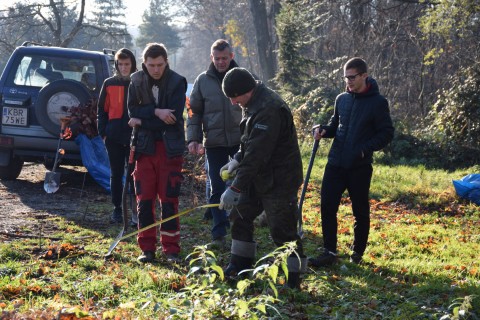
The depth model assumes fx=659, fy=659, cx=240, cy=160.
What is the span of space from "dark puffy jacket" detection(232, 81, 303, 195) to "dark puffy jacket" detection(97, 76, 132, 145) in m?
2.70

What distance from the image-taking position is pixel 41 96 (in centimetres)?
952

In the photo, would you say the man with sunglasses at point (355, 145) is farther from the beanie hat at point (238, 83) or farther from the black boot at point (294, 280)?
the beanie hat at point (238, 83)

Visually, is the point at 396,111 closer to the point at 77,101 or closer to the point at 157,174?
the point at 77,101

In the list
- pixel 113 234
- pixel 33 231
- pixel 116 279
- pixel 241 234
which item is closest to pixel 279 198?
pixel 241 234

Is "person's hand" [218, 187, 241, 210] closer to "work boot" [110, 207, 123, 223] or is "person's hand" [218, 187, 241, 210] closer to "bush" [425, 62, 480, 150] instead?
"work boot" [110, 207, 123, 223]

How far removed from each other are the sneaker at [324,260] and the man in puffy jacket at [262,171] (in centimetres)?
72

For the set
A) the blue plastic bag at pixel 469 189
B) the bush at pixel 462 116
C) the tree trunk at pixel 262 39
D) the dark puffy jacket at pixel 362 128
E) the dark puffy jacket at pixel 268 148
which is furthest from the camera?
the tree trunk at pixel 262 39

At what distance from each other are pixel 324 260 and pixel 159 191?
1.72 meters

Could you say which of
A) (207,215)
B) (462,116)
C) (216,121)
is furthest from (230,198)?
(462,116)

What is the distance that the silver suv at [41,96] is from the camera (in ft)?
31.3

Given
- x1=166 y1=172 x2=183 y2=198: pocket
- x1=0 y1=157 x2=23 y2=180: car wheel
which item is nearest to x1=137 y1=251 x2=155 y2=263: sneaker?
x1=166 y1=172 x2=183 y2=198: pocket

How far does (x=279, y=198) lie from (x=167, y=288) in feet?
3.72

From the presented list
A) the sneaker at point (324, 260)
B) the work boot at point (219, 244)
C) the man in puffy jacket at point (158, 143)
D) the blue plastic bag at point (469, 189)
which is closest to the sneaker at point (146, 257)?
the man in puffy jacket at point (158, 143)

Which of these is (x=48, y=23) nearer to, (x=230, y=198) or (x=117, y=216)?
(x=117, y=216)
